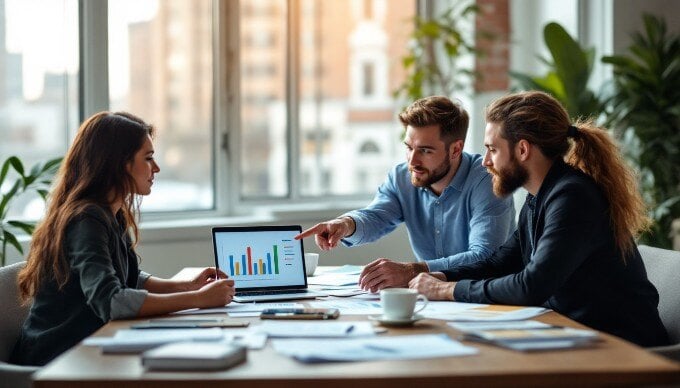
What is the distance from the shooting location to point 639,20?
196 inches

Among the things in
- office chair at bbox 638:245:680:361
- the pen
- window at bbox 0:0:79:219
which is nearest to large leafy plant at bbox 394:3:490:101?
window at bbox 0:0:79:219

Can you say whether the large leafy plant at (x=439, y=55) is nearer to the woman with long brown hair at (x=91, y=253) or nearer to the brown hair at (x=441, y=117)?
the brown hair at (x=441, y=117)

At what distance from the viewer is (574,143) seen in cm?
253

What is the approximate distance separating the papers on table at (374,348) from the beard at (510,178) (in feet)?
2.54

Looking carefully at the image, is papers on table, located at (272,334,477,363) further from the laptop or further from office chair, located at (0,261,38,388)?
office chair, located at (0,261,38,388)

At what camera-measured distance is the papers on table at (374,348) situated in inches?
66.4

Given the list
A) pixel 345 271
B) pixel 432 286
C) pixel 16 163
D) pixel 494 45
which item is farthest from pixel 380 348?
pixel 494 45

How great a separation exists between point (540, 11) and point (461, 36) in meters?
0.66

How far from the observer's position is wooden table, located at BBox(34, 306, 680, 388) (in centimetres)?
155

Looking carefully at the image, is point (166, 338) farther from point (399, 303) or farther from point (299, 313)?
point (399, 303)

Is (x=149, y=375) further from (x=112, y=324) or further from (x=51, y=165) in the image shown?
(x=51, y=165)

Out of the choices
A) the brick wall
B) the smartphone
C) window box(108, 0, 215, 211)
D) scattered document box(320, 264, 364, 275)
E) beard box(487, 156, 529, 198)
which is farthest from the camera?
the brick wall

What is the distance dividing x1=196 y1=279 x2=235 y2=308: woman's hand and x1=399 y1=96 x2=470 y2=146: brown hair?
1.15 m

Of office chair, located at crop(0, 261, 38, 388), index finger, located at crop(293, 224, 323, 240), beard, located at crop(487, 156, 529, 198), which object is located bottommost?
office chair, located at crop(0, 261, 38, 388)
